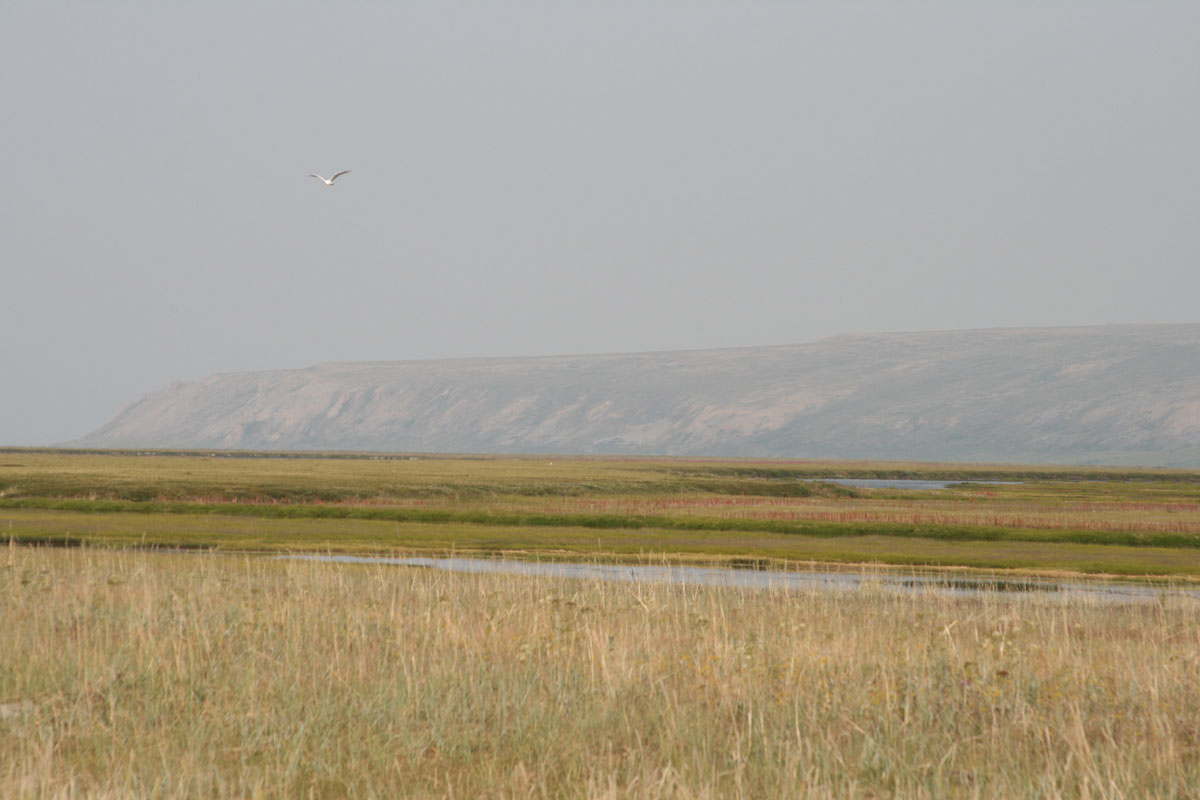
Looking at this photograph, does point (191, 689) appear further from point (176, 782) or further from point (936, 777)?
point (936, 777)

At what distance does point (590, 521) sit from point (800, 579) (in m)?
23.0

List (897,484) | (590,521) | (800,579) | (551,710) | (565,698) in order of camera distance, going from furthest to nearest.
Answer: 1. (897,484)
2. (590,521)
3. (800,579)
4. (565,698)
5. (551,710)

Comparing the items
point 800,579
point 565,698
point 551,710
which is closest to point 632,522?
point 800,579

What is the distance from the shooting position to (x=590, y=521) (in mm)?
53906

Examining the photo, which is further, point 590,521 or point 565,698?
point 590,521

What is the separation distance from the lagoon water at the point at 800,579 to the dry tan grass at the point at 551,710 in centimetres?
1068

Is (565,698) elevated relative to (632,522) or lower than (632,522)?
elevated

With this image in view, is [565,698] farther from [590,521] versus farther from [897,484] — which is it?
[897,484]

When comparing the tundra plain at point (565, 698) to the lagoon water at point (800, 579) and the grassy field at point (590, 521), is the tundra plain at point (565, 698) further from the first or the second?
the grassy field at point (590, 521)

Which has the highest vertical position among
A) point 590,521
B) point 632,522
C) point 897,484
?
point 590,521

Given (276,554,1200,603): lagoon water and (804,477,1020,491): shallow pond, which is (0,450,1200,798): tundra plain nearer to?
(276,554,1200,603): lagoon water

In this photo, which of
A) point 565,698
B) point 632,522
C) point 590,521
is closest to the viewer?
point 565,698

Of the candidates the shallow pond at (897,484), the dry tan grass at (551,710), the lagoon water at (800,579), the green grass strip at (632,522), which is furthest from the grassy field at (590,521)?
the shallow pond at (897,484)

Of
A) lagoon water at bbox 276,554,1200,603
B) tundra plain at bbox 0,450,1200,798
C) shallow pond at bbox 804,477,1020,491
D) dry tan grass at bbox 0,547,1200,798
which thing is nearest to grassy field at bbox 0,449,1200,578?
lagoon water at bbox 276,554,1200,603
